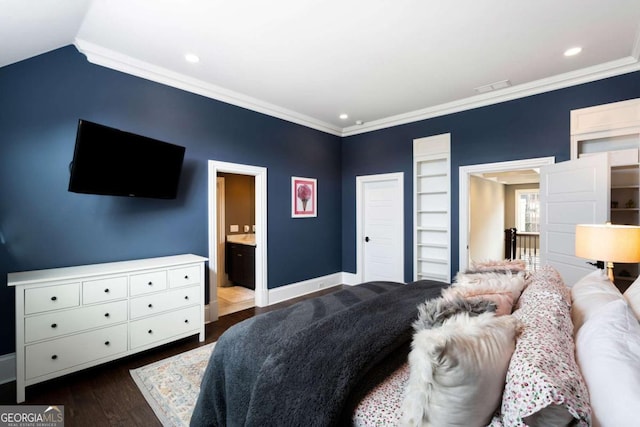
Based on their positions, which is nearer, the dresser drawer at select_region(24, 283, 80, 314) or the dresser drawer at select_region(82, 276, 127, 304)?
the dresser drawer at select_region(24, 283, 80, 314)

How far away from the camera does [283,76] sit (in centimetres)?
337

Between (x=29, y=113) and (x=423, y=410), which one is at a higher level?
(x=29, y=113)

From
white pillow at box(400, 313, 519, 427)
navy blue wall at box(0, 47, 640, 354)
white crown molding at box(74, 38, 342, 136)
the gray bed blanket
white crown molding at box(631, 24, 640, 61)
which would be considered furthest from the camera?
white crown molding at box(74, 38, 342, 136)

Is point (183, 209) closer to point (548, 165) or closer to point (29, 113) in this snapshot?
point (29, 113)

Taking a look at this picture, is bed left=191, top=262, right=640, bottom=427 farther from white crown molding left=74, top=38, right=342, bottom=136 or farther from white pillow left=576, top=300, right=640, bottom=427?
white crown molding left=74, top=38, right=342, bottom=136

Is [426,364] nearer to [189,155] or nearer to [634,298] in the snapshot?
[634,298]

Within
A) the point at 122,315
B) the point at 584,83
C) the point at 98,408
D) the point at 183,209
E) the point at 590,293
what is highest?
the point at 584,83

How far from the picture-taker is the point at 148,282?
2.69 m

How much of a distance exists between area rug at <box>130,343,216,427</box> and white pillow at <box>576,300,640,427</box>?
2.17 meters

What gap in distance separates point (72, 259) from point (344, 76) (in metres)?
3.37

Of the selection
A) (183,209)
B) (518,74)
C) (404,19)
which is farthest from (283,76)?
(518,74)

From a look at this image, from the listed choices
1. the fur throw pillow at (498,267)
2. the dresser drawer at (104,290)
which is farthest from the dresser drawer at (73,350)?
the fur throw pillow at (498,267)

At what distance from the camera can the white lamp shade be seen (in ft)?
6.23

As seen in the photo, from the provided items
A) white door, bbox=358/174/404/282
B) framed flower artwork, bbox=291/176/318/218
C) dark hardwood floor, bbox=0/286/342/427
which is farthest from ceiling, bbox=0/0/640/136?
dark hardwood floor, bbox=0/286/342/427
